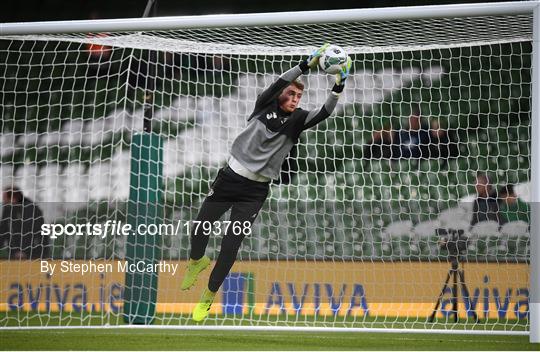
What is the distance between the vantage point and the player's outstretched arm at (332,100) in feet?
18.0

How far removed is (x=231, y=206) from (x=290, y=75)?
1.09 m

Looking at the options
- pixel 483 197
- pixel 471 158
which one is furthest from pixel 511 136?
pixel 483 197

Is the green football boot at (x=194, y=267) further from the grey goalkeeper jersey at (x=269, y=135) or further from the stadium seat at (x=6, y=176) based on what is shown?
the stadium seat at (x=6, y=176)

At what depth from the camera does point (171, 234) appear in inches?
305

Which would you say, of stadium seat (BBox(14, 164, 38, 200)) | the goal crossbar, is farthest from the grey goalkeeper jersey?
stadium seat (BBox(14, 164, 38, 200))

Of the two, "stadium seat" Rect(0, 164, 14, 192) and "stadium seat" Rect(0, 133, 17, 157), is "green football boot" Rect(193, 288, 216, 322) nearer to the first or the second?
"stadium seat" Rect(0, 164, 14, 192)

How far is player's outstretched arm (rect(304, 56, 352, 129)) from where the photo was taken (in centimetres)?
550

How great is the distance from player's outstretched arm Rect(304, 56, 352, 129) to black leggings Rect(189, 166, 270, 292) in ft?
1.95

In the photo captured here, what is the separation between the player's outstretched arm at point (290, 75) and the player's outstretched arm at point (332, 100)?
19 cm

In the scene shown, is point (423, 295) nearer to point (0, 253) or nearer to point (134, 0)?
point (0, 253)

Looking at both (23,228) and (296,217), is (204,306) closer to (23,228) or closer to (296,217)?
(296,217)

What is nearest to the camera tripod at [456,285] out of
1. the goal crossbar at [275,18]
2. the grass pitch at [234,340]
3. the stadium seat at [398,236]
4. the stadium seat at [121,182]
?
the stadium seat at [398,236]

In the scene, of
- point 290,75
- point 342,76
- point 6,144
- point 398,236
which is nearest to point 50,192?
point 6,144

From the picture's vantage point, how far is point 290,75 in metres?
5.61
